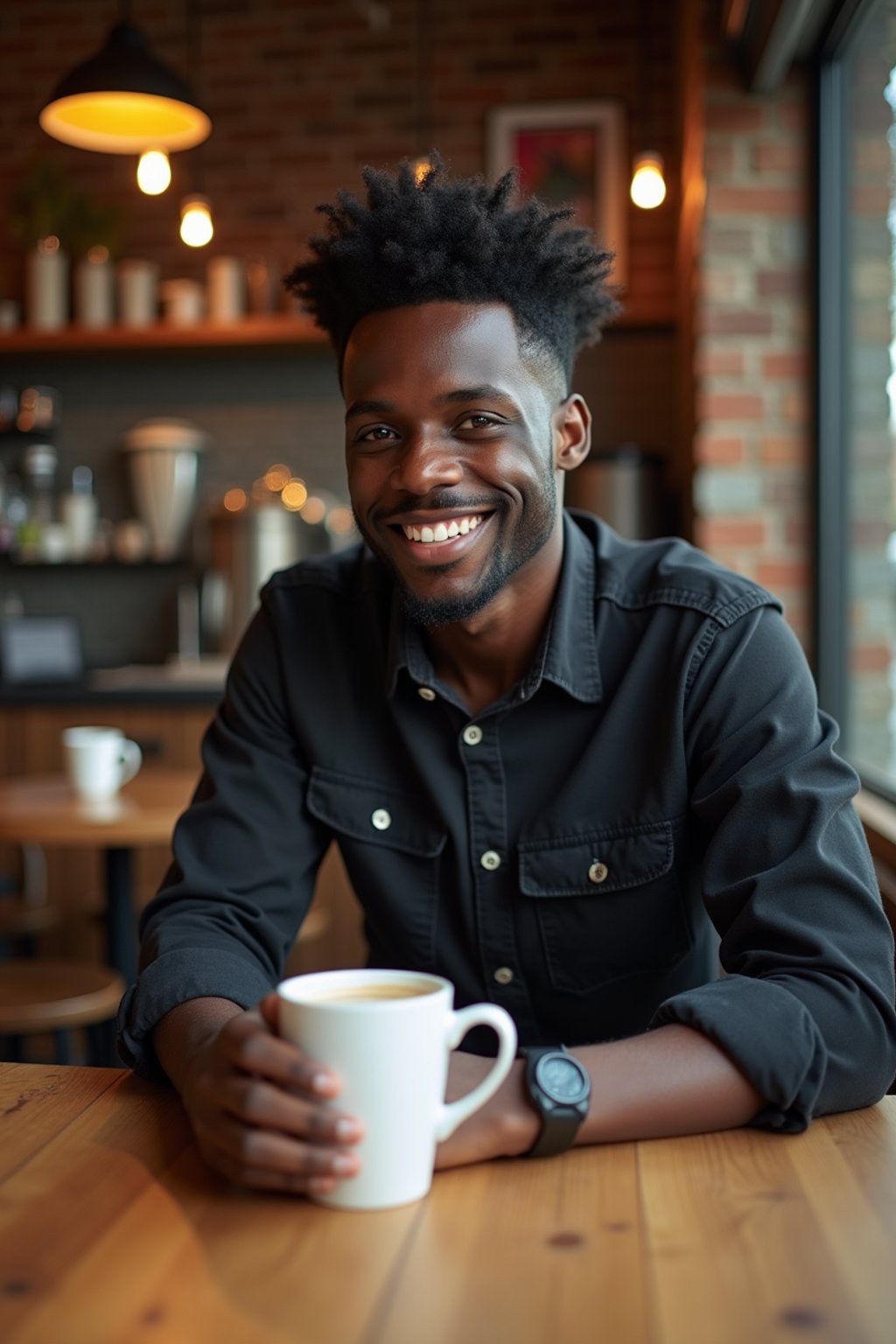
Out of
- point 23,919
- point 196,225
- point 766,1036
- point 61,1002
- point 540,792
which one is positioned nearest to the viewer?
point 766,1036

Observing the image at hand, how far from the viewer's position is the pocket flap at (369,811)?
138 cm

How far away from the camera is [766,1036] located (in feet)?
3.09

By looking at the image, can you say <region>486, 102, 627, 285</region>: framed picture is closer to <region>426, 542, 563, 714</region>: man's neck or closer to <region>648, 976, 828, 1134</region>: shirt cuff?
<region>426, 542, 563, 714</region>: man's neck

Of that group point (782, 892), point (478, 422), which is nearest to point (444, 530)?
point (478, 422)

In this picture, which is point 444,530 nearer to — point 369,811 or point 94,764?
point 369,811

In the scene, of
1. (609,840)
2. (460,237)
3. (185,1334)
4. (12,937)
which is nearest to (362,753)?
(609,840)

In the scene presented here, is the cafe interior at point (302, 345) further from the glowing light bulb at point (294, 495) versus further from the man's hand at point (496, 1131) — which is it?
the man's hand at point (496, 1131)

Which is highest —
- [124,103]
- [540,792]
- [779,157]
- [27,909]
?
[124,103]

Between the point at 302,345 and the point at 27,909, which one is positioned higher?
the point at 302,345

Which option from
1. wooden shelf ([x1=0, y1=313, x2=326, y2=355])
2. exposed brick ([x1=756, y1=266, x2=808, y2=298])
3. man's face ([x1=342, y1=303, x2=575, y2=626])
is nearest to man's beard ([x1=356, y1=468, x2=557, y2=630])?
man's face ([x1=342, y1=303, x2=575, y2=626])

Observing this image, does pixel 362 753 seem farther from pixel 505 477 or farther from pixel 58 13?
pixel 58 13

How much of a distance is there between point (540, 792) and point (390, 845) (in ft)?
0.54

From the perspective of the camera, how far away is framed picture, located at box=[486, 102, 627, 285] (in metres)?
4.39

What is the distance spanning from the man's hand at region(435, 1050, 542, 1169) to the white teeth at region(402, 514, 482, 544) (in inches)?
22.8
